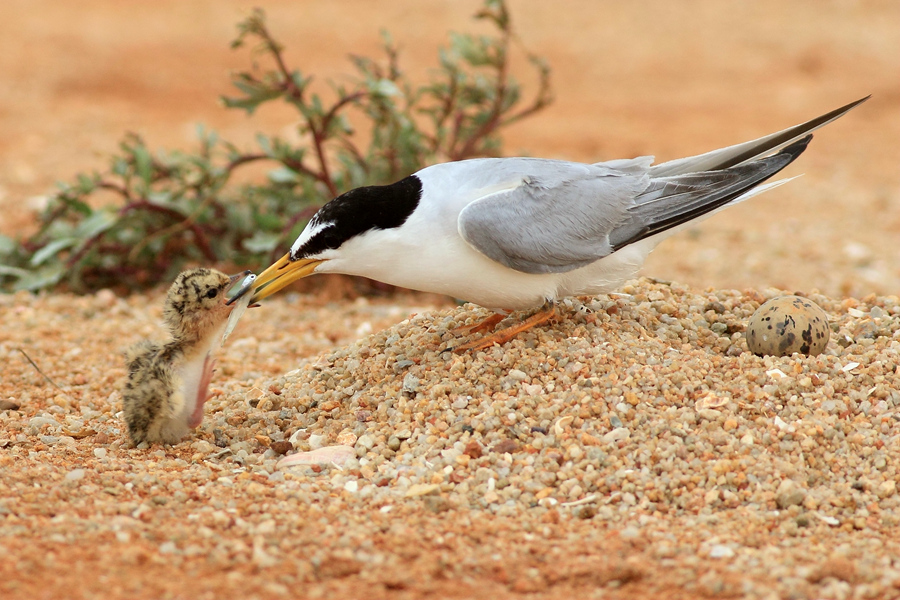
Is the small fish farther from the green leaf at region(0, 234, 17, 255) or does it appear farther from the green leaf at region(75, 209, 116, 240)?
the green leaf at region(0, 234, 17, 255)

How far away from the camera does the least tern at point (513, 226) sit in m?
4.13

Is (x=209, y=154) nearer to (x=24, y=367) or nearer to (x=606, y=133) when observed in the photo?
(x=24, y=367)

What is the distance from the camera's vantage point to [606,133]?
508 inches

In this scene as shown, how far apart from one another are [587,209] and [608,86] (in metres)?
11.2

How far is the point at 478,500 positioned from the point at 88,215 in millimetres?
4574

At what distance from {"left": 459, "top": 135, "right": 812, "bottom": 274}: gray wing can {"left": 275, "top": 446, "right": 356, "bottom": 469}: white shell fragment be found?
1000 mm

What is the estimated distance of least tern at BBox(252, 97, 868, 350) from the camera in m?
4.13

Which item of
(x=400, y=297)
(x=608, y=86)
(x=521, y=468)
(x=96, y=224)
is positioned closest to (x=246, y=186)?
(x=96, y=224)

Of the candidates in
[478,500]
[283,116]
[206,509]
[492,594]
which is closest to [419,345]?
[478,500]

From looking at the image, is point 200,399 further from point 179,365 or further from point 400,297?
point 400,297

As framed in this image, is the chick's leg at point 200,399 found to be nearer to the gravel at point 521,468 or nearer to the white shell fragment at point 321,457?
the gravel at point 521,468

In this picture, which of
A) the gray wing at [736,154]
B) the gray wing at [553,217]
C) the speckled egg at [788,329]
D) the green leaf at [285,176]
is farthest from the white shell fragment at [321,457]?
the green leaf at [285,176]

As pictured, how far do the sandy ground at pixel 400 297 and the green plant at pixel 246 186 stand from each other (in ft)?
1.45

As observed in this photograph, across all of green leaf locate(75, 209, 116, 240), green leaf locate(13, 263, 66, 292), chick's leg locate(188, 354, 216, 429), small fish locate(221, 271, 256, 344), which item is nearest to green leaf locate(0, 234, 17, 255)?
green leaf locate(13, 263, 66, 292)
